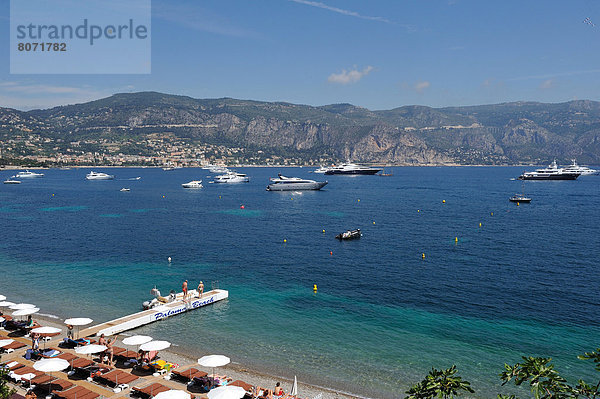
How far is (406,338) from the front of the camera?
3562 centimetres

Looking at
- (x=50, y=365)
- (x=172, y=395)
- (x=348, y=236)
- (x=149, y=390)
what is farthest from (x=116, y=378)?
(x=348, y=236)

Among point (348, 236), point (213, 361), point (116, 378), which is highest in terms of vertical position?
point (213, 361)

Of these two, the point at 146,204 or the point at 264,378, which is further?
the point at 146,204

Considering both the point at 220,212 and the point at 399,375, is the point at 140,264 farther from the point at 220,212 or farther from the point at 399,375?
the point at 220,212

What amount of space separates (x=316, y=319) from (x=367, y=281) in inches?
557

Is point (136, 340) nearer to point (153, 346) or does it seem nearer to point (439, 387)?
point (153, 346)

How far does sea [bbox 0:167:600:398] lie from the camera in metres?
32.6

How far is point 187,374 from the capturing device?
89.9 ft

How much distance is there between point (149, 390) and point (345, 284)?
3016 centimetres

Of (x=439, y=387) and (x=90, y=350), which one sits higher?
(x=439, y=387)

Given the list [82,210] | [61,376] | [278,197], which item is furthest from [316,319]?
[278,197]

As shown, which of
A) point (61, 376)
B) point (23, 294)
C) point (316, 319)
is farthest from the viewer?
point (23, 294)

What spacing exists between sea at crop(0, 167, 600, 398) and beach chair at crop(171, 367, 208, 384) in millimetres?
4635

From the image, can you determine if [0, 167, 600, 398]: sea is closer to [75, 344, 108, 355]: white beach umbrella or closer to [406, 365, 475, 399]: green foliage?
[75, 344, 108, 355]: white beach umbrella
